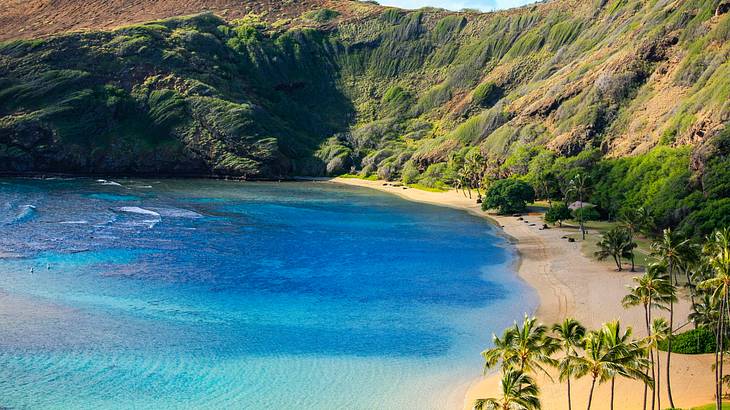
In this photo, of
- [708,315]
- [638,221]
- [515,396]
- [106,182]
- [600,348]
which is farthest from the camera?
[106,182]

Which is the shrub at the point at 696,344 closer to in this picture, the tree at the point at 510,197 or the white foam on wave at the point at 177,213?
the tree at the point at 510,197

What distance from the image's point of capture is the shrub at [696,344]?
50.2 metres

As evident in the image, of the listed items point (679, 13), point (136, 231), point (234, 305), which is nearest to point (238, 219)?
point (136, 231)

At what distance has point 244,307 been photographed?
65.4m

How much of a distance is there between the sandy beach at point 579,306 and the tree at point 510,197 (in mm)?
4557

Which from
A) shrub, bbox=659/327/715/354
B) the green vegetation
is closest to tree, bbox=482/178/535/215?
shrub, bbox=659/327/715/354

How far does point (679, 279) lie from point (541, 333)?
139 feet

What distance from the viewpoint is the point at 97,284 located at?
7219 cm

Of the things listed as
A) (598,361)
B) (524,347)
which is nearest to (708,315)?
(598,361)

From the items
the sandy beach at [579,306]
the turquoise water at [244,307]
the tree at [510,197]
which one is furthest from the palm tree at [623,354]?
the tree at [510,197]

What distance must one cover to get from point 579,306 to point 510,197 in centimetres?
6602

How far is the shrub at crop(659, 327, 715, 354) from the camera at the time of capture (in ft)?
165

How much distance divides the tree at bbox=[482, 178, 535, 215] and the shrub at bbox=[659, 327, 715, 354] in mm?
78157

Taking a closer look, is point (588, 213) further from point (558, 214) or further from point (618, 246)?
point (618, 246)
